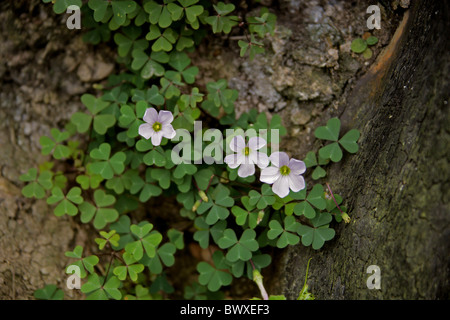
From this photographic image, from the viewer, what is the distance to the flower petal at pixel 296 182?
1960mm

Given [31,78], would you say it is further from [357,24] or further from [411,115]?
[411,115]

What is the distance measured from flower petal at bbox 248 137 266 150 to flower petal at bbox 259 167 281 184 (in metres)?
0.12

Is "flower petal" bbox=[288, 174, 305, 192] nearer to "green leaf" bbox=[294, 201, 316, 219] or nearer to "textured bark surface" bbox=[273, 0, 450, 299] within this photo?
"green leaf" bbox=[294, 201, 316, 219]

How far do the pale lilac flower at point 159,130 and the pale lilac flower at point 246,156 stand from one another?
31 centimetres

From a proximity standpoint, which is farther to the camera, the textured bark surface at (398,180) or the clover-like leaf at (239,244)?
the clover-like leaf at (239,244)

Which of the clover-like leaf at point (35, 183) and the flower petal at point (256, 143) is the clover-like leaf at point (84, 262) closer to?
the clover-like leaf at point (35, 183)

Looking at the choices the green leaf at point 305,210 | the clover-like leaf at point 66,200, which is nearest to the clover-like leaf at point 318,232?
the green leaf at point 305,210

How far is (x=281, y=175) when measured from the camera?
2.00 metres

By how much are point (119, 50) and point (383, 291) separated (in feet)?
6.02

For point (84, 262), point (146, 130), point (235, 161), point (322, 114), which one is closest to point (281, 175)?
point (235, 161)

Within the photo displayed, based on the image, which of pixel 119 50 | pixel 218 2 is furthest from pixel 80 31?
pixel 218 2

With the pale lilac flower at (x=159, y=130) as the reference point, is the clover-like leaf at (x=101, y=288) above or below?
below

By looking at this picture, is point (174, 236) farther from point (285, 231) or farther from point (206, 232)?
point (285, 231)

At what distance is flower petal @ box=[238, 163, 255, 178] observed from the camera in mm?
2041
